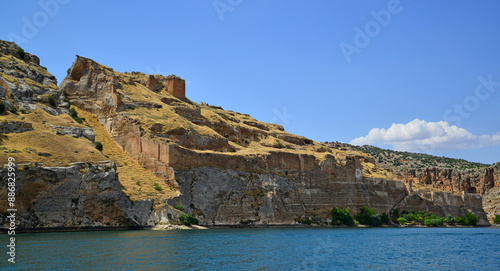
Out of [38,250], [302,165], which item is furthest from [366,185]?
[38,250]

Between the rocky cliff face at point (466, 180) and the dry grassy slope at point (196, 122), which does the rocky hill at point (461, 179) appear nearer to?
the rocky cliff face at point (466, 180)

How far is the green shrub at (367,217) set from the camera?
79744 mm

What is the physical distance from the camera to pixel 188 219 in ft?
185

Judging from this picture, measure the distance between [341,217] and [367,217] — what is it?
20.9 feet

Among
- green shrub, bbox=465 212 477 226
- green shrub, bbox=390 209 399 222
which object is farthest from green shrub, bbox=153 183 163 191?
green shrub, bbox=465 212 477 226

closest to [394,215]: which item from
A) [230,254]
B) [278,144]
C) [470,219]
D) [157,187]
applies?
[470,219]

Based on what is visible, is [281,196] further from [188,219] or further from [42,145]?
[42,145]

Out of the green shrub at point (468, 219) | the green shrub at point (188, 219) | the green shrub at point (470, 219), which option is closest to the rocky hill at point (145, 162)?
the green shrub at point (188, 219)

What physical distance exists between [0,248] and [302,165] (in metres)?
49.6

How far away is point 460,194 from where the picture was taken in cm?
10106

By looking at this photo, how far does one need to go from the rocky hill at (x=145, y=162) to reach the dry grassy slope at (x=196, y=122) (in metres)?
0.23

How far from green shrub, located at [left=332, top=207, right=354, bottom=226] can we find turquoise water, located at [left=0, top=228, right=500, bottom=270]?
27568mm

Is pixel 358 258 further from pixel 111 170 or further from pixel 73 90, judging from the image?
pixel 73 90

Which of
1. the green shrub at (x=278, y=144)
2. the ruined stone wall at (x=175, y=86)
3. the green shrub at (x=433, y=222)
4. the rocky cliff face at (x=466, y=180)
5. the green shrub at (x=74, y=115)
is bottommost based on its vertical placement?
the green shrub at (x=433, y=222)
